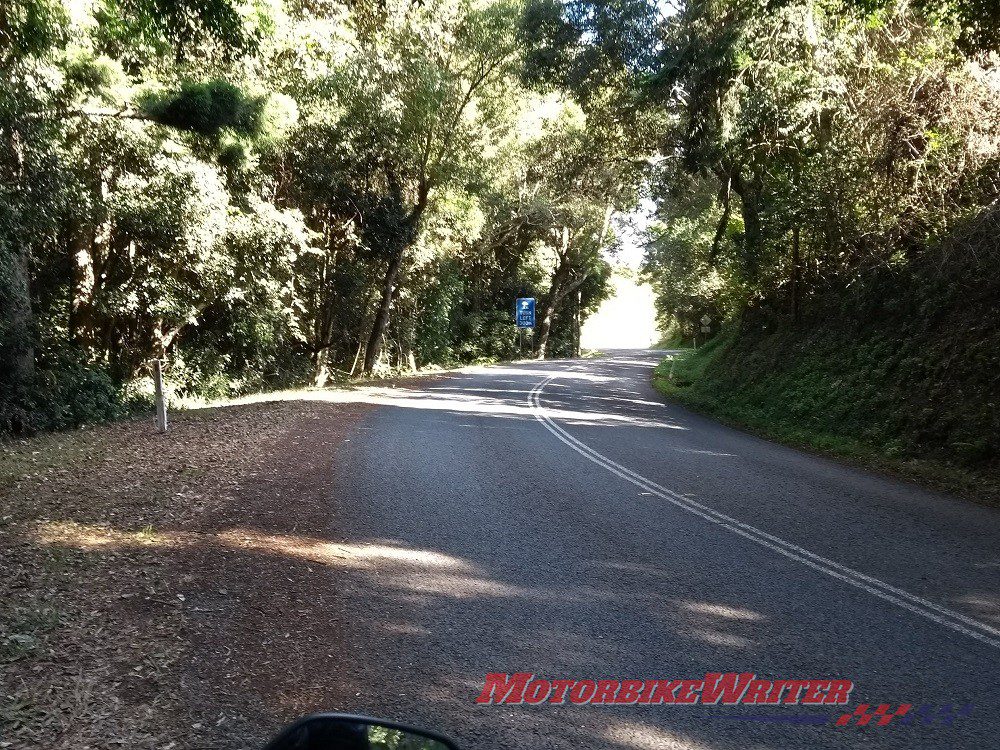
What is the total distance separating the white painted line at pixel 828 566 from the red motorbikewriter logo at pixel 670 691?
1.39m

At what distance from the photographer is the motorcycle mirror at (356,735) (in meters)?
1.88

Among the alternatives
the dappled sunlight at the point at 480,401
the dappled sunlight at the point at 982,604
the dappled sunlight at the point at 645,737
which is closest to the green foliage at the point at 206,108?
the dappled sunlight at the point at 480,401

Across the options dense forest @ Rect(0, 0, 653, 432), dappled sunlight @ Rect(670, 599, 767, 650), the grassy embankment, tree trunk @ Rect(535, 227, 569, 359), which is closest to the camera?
dappled sunlight @ Rect(670, 599, 767, 650)

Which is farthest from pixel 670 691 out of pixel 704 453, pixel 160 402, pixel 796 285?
pixel 796 285

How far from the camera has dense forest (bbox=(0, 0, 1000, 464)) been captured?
498 inches

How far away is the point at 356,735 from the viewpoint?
6.32 ft

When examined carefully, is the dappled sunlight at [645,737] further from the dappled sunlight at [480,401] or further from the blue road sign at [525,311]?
the blue road sign at [525,311]

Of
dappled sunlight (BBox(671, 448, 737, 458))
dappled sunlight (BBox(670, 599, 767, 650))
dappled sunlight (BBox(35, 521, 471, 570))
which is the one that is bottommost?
dappled sunlight (BBox(670, 599, 767, 650))

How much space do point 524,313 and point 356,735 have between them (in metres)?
46.0

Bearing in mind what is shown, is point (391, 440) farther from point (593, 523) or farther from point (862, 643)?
point (862, 643)

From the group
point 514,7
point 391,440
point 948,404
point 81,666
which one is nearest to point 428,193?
point 514,7

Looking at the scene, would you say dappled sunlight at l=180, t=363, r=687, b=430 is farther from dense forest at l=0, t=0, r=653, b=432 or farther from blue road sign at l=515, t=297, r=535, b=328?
blue road sign at l=515, t=297, r=535, b=328

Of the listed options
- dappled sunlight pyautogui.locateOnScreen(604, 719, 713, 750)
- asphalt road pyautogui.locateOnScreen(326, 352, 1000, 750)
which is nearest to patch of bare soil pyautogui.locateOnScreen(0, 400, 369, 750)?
asphalt road pyautogui.locateOnScreen(326, 352, 1000, 750)

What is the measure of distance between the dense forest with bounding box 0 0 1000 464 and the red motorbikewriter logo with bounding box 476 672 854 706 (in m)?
7.91
